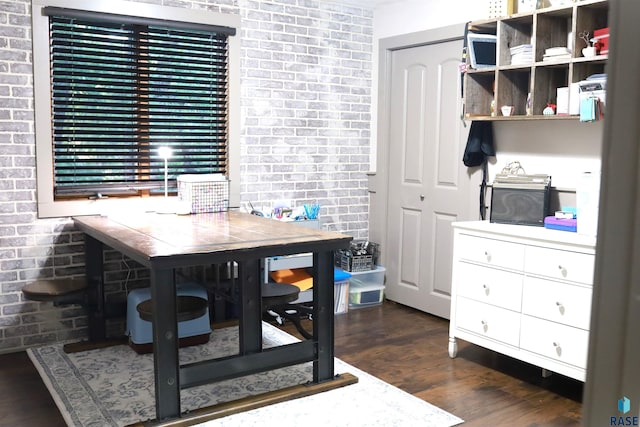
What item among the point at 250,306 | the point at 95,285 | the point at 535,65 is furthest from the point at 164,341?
the point at 535,65

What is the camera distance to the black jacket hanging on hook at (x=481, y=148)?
4.07m

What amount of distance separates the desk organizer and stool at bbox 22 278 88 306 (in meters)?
0.30

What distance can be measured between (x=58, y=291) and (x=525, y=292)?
2.57 m

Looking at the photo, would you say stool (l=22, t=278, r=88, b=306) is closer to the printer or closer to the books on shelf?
the printer

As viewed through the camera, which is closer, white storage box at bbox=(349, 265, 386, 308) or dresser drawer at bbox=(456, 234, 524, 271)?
dresser drawer at bbox=(456, 234, 524, 271)

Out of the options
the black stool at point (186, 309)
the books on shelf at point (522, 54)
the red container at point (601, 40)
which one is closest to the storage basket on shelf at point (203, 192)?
the black stool at point (186, 309)

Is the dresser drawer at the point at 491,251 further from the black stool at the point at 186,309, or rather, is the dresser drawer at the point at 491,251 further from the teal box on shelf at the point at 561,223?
the black stool at the point at 186,309

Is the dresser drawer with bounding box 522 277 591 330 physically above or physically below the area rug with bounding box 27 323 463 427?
above

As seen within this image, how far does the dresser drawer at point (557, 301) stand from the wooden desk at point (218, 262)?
0.99 m

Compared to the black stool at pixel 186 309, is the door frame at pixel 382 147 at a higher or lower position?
higher

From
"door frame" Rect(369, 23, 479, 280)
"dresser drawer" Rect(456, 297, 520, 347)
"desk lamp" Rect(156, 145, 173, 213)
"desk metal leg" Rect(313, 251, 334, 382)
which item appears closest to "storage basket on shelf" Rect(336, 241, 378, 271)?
"door frame" Rect(369, 23, 479, 280)

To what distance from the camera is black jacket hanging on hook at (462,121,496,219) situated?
13.3ft

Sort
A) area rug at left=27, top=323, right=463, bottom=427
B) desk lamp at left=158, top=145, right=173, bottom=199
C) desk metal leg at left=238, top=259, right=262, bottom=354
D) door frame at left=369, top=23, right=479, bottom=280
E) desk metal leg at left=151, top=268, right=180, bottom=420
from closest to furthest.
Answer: desk metal leg at left=151, top=268, right=180, bottom=420 → area rug at left=27, top=323, right=463, bottom=427 → desk metal leg at left=238, top=259, right=262, bottom=354 → desk lamp at left=158, top=145, right=173, bottom=199 → door frame at left=369, top=23, right=479, bottom=280

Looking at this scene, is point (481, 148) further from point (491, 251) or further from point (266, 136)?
point (266, 136)
